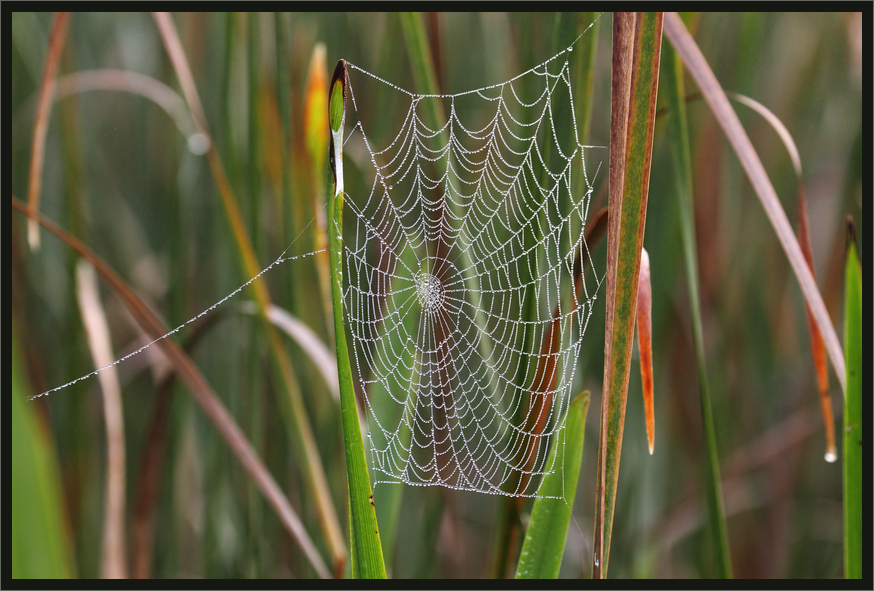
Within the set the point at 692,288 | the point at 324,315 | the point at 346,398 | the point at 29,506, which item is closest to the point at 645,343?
the point at 692,288

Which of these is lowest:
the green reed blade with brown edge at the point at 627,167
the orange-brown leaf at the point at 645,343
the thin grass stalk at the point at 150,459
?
the thin grass stalk at the point at 150,459

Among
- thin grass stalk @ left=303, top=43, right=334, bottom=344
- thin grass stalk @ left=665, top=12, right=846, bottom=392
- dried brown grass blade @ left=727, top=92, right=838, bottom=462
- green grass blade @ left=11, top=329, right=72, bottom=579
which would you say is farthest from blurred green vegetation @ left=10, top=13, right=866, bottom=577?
green grass blade @ left=11, top=329, right=72, bottom=579

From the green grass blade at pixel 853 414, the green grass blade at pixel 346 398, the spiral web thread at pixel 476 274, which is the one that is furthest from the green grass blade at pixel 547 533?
the green grass blade at pixel 853 414

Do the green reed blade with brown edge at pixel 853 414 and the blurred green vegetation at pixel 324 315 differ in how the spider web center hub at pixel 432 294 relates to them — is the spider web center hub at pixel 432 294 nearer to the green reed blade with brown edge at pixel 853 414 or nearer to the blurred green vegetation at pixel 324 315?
the blurred green vegetation at pixel 324 315

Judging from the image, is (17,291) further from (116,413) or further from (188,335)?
(116,413)

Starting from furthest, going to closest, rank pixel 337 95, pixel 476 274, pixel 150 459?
1. pixel 476 274
2. pixel 150 459
3. pixel 337 95

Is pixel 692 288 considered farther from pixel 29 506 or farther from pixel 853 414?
pixel 29 506
